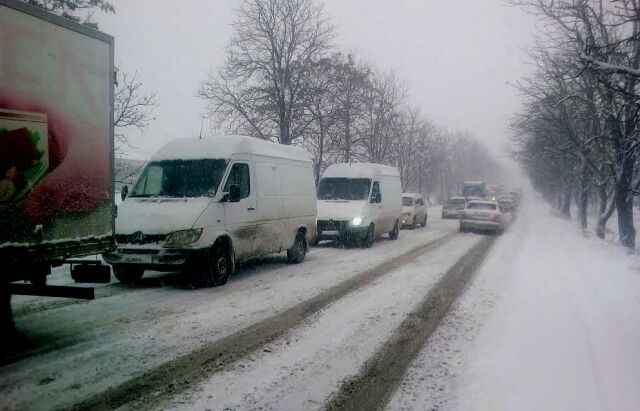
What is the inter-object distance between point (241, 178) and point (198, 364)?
17.5ft

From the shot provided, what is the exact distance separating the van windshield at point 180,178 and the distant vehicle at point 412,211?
615 inches

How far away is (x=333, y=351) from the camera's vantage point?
525 cm

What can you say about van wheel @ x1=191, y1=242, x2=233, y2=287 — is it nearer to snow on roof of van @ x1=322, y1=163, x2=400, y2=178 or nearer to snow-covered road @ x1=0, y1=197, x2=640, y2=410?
snow-covered road @ x1=0, y1=197, x2=640, y2=410

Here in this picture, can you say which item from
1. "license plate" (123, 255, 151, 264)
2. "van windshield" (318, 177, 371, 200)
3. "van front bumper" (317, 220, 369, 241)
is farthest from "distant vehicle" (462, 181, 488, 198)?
"license plate" (123, 255, 151, 264)

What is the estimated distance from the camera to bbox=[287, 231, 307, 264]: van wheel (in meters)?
11.7

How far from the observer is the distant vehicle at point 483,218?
70.4 feet

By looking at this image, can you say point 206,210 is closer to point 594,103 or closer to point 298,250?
point 298,250

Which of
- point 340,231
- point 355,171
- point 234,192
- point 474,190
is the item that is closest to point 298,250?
point 340,231

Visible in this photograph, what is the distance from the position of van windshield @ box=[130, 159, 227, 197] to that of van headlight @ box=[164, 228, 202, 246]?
95 centimetres

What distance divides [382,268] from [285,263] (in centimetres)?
247

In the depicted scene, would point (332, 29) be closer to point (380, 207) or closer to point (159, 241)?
point (380, 207)

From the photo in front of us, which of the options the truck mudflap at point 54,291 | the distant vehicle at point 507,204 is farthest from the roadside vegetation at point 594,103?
the distant vehicle at point 507,204

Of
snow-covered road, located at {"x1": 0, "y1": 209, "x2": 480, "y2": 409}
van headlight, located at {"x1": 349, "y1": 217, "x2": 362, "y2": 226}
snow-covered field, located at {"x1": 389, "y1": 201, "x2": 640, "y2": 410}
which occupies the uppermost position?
van headlight, located at {"x1": 349, "y1": 217, "x2": 362, "y2": 226}

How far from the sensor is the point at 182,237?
→ 8.12 metres
